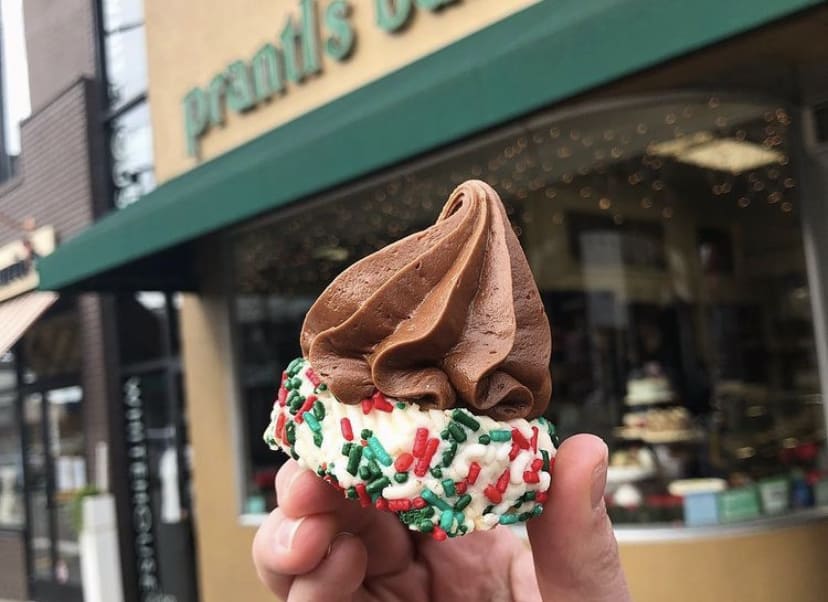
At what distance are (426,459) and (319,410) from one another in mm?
363

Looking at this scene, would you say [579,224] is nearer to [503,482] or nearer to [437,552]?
[437,552]

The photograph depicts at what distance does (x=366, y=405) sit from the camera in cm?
210

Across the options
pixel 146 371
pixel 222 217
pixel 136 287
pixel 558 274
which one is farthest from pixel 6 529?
pixel 558 274

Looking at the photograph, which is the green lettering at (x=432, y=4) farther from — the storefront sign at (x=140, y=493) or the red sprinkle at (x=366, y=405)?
the storefront sign at (x=140, y=493)

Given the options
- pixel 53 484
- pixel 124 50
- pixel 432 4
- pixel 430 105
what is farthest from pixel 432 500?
pixel 53 484

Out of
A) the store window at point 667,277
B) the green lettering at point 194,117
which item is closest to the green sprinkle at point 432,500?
the store window at point 667,277

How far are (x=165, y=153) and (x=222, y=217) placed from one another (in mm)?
3118

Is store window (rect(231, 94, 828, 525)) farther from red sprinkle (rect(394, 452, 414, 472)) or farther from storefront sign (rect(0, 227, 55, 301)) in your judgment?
storefront sign (rect(0, 227, 55, 301))

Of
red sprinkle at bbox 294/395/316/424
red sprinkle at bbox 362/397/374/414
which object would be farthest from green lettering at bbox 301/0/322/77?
red sprinkle at bbox 362/397/374/414

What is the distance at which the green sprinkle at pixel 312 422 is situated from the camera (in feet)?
7.13

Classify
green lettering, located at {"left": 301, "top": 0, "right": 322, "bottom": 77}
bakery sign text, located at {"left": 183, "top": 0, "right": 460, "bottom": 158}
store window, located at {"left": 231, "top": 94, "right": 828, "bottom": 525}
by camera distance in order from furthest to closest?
green lettering, located at {"left": 301, "top": 0, "right": 322, "bottom": 77} → bakery sign text, located at {"left": 183, "top": 0, "right": 460, "bottom": 158} → store window, located at {"left": 231, "top": 94, "right": 828, "bottom": 525}

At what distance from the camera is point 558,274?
6.56m

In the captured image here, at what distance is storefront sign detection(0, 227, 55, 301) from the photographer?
10977 mm

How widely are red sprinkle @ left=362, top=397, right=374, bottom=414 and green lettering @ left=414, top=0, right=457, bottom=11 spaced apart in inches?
173
